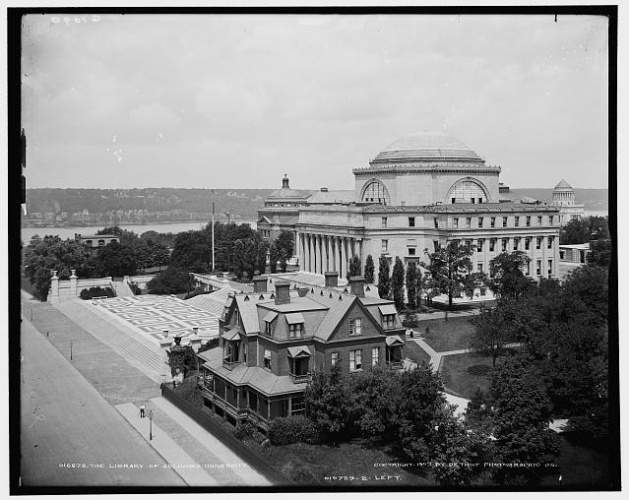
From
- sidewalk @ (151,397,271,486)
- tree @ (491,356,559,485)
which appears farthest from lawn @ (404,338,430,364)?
sidewalk @ (151,397,271,486)

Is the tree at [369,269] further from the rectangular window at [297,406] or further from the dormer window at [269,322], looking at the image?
the rectangular window at [297,406]

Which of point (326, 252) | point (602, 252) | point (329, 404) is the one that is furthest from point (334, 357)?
point (326, 252)

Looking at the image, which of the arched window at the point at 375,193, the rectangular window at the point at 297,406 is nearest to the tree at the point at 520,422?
the rectangular window at the point at 297,406

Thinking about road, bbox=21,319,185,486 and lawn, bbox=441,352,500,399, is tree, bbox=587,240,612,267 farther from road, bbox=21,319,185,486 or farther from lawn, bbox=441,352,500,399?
road, bbox=21,319,185,486

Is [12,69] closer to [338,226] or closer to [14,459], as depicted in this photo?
[14,459]

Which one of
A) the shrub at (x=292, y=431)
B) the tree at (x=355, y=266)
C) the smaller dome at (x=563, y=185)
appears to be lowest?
the shrub at (x=292, y=431)
